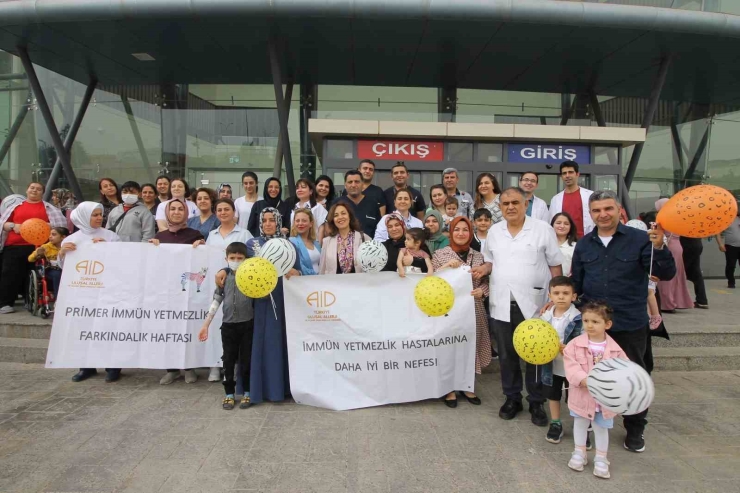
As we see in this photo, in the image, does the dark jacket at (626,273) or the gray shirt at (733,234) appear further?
the gray shirt at (733,234)

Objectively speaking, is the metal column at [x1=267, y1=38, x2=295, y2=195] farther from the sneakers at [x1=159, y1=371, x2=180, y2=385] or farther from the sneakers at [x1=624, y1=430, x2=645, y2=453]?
the sneakers at [x1=624, y1=430, x2=645, y2=453]

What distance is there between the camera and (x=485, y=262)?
427 cm

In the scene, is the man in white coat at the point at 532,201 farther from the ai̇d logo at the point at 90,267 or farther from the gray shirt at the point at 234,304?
the ai̇d logo at the point at 90,267

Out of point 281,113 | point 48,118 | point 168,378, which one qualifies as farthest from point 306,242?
A: point 48,118

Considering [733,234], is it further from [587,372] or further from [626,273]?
[587,372]

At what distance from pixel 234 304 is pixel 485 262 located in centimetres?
244

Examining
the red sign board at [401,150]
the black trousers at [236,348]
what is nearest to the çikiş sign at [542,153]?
the red sign board at [401,150]

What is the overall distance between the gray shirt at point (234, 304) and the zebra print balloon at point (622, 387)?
2.98m

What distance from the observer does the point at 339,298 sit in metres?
4.30

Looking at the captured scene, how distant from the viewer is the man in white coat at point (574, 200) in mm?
5684

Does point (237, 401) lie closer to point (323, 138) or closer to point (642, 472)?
point (642, 472)

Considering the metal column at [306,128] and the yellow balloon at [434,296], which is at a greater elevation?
the metal column at [306,128]

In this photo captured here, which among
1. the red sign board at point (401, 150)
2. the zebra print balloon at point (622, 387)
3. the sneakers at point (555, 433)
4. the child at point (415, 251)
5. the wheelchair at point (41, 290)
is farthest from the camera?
the red sign board at point (401, 150)

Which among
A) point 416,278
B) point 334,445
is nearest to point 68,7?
point 416,278
